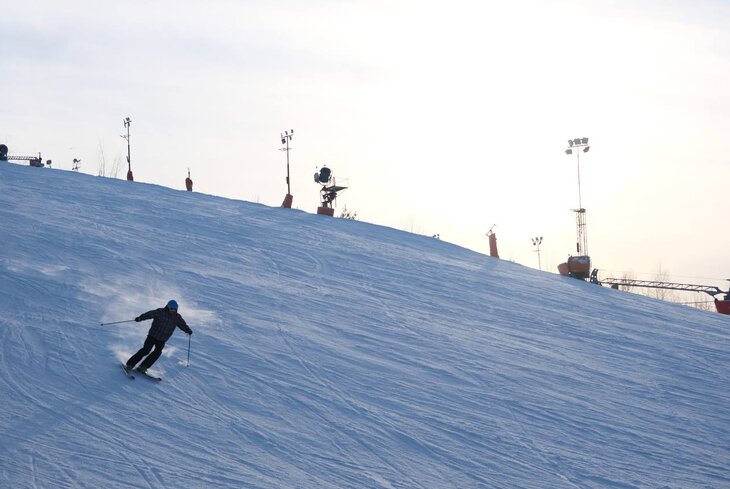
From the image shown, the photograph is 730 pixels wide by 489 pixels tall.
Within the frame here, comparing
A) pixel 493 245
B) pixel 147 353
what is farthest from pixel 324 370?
pixel 493 245

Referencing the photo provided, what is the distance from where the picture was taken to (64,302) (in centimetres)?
1430

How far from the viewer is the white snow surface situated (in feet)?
33.4

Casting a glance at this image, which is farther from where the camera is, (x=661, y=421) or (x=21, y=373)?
(x=661, y=421)

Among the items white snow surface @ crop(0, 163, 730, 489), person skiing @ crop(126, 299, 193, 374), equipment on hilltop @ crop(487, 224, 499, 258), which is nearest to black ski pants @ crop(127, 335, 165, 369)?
person skiing @ crop(126, 299, 193, 374)

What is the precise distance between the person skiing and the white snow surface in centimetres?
30

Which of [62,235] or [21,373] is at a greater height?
[62,235]

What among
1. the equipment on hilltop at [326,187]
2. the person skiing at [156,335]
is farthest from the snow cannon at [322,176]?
the person skiing at [156,335]

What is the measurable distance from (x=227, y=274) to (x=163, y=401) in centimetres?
673

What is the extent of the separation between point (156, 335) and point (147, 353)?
10.1 inches

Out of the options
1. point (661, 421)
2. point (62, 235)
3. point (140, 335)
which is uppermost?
point (62, 235)

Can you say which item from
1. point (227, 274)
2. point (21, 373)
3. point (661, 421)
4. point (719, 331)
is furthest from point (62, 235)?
point (719, 331)

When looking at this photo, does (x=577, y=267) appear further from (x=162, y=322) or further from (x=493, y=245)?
(x=162, y=322)

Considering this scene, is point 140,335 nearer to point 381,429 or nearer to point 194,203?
point 381,429

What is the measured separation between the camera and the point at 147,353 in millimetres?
11961
